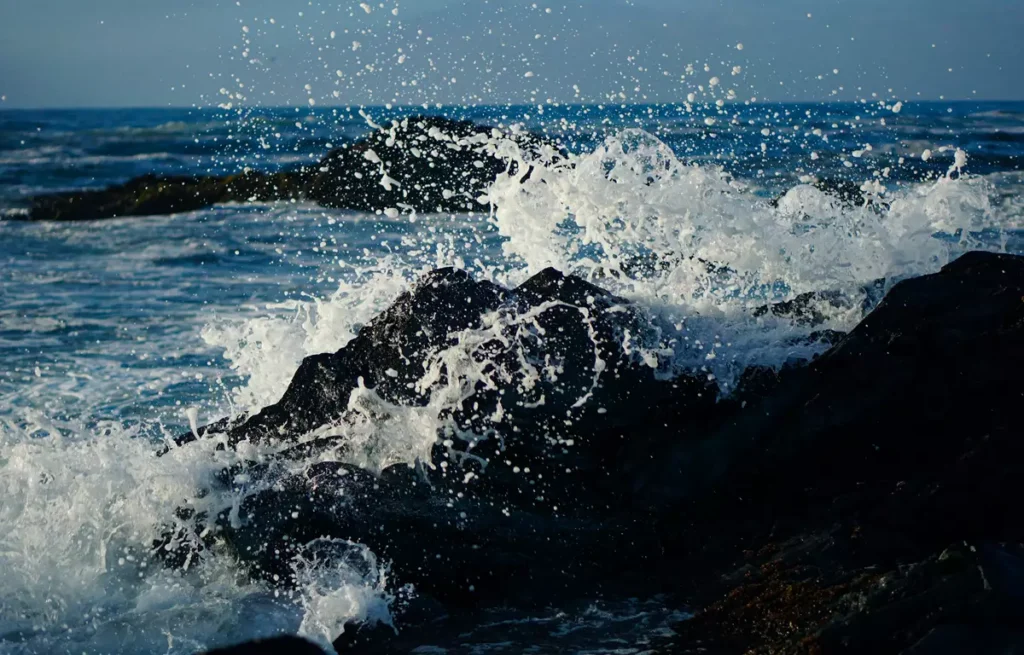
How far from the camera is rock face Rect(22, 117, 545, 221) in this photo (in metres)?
19.8

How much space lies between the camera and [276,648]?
2756mm

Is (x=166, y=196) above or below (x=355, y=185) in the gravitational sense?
below

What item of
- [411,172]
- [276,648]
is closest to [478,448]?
[276,648]

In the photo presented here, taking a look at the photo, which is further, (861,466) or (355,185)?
(355,185)

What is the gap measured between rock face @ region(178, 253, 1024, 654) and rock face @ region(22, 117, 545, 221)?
47.1 feet

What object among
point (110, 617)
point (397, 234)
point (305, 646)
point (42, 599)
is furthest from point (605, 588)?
point (397, 234)

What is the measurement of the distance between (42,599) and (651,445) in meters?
2.63

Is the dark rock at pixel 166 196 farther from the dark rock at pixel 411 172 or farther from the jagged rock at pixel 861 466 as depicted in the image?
the jagged rock at pixel 861 466

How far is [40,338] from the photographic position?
10.1 metres

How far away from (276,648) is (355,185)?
1905 cm

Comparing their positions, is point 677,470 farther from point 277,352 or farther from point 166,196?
point 166,196

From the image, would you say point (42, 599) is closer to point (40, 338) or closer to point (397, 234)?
point (40, 338)

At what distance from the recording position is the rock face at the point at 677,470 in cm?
390

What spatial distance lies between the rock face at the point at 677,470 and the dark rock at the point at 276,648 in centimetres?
108
